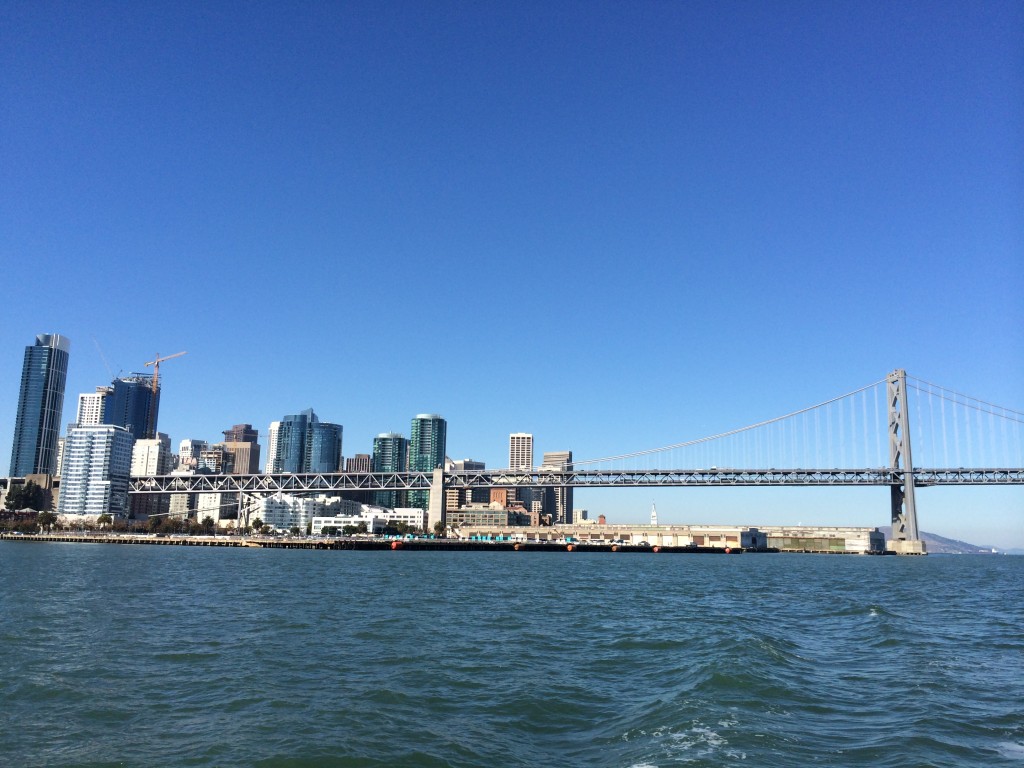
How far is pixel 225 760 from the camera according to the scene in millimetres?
9625

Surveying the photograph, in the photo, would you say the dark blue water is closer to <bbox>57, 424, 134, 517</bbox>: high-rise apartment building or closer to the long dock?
the long dock

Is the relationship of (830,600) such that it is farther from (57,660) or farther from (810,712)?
(57,660)

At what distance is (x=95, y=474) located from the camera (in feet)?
549

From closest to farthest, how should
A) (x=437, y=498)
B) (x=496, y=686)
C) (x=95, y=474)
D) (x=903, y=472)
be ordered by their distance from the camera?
(x=496, y=686) → (x=903, y=472) → (x=437, y=498) → (x=95, y=474)

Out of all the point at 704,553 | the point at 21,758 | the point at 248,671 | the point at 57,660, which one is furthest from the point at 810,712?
the point at 704,553

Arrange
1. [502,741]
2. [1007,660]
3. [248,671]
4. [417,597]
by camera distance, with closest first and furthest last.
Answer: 1. [502,741]
2. [248,671]
3. [1007,660]
4. [417,597]

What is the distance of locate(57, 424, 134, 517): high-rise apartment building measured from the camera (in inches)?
6521

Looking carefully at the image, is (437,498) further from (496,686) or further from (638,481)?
(496,686)

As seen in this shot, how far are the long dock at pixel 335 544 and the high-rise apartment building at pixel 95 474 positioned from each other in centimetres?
4012

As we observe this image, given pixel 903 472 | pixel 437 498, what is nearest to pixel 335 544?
pixel 437 498

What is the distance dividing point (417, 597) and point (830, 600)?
18.1 m

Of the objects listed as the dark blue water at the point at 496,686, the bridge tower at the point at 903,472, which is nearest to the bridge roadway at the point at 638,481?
the bridge tower at the point at 903,472

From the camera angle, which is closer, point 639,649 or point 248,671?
point 248,671

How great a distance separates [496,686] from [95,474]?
179 m
